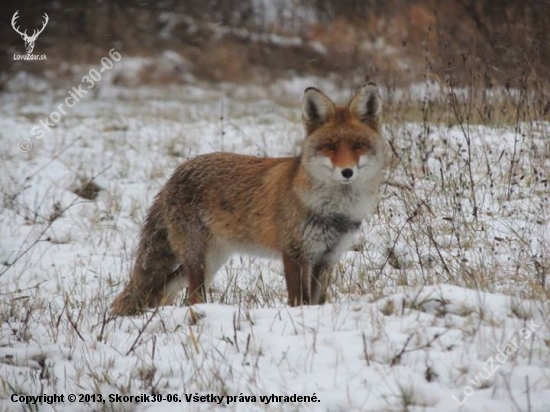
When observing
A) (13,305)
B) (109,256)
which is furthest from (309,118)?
(109,256)

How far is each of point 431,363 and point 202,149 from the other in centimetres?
919

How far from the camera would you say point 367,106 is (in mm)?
5418

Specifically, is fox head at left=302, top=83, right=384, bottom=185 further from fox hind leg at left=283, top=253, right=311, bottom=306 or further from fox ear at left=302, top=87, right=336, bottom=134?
fox hind leg at left=283, top=253, right=311, bottom=306

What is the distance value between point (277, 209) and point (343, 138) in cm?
86

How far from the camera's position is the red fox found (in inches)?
205

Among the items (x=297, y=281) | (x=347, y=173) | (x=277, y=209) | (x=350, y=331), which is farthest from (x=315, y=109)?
(x=350, y=331)

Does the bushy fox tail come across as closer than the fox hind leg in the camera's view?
No

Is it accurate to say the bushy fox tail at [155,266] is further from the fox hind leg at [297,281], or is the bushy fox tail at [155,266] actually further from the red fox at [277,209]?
the fox hind leg at [297,281]

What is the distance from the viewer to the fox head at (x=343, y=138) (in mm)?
5027

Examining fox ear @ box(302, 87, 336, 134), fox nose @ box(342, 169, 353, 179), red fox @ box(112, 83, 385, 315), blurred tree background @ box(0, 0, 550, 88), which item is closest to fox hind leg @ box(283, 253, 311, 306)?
red fox @ box(112, 83, 385, 315)

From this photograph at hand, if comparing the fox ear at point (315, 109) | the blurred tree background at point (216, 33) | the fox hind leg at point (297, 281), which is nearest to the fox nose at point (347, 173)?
the fox ear at point (315, 109)

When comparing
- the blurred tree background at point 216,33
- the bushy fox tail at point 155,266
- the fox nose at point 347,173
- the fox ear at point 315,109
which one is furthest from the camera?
the blurred tree background at point 216,33

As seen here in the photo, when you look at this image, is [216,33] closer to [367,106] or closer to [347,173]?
[367,106]

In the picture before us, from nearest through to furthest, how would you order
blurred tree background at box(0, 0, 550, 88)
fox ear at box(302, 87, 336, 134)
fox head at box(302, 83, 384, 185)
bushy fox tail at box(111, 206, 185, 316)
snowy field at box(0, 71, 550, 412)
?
snowy field at box(0, 71, 550, 412), fox head at box(302, 83, 384, 185), fox ear at box(302, 87, 336, 134), bushy fox tail at box(111, 206, 185, 316), blurred tree background at box(0, 0, 550, 88)
